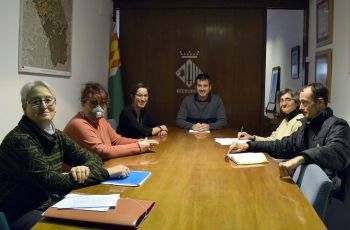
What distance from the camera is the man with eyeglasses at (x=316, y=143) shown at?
1943mm

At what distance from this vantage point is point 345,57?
314 centimetres

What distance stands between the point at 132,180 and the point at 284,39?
4.74 metres

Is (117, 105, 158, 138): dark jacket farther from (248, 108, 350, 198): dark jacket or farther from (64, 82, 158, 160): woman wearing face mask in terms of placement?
(248, 108, 350, 198): dark jacket

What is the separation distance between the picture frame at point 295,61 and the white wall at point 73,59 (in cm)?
248

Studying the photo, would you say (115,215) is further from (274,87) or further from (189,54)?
(274,87)

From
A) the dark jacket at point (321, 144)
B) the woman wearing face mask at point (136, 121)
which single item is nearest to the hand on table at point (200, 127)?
the woman wearing face mask at point (136, 121)

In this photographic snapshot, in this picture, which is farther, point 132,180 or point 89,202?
point 132,180

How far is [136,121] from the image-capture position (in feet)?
10.7

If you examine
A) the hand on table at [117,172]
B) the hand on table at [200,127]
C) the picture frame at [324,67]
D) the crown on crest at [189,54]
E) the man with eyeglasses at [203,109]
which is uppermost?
the crown on crest at [189,54]

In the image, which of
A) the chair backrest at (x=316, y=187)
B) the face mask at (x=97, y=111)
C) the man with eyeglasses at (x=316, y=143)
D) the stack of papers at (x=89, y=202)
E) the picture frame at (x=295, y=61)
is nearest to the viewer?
the stack of papers at (x=89, y=202)

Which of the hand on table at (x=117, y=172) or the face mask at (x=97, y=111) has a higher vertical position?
the face mask at (x=97, y=111)

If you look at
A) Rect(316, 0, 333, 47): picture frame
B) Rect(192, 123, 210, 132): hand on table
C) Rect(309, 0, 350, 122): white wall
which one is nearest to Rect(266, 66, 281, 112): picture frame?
Rect(316, 0, 333, 47): picture frame

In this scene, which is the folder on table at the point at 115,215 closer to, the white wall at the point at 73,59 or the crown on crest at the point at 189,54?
the white wall at the point at 73,59

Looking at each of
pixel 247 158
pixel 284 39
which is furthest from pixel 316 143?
pixel 284 39
